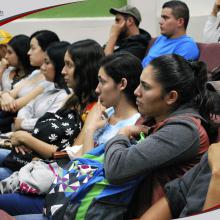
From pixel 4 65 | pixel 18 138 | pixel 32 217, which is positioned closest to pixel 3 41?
pixel 4 65

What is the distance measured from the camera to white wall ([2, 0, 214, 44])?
3.82 m

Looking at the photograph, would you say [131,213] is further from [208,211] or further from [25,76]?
[25,76]

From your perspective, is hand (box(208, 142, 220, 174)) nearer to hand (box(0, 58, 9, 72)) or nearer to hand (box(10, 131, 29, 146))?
hand (box(10, 131, 29, 146))

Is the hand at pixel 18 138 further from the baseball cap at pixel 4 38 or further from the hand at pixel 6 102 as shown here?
the baseball cap at pixel 4 38

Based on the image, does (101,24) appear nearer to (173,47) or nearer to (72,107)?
(173,47)

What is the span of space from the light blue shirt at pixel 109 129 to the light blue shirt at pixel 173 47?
973mm

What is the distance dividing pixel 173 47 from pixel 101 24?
3.87 feet

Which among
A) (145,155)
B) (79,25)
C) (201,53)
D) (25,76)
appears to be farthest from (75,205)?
(79,25)

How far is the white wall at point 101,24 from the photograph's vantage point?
Answer: 382 cm

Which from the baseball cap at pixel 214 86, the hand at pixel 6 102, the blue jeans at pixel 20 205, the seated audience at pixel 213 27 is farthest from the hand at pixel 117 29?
the baseball cap at pixel 214 86

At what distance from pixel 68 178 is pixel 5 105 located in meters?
1.34

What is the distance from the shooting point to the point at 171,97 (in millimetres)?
1416

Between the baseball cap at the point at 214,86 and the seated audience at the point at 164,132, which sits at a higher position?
the baseball cap at the point at 214,86

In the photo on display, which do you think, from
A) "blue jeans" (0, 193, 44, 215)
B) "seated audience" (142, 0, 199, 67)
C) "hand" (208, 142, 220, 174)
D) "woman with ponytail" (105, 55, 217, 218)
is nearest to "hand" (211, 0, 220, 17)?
"seated audience" (142, 0, 199, 67)
